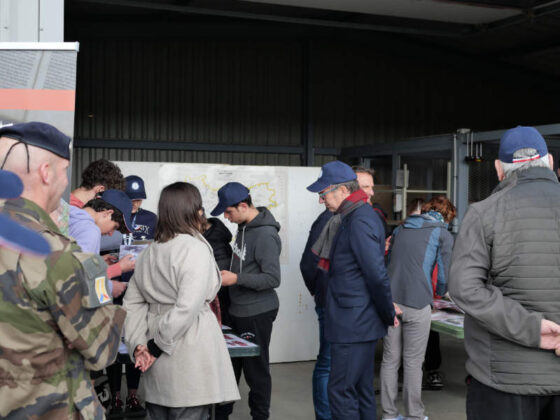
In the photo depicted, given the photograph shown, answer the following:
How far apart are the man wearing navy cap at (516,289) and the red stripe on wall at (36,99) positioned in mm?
1367

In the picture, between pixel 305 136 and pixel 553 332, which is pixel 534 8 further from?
pixel 553 332

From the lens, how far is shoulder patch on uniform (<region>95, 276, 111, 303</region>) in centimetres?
146

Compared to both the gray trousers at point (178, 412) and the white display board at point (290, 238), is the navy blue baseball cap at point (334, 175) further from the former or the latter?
the white display board at point (290, 238)

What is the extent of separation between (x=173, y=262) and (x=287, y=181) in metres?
3.58

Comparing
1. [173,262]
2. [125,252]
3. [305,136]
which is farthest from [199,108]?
[173,262]

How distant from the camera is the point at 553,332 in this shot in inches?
75.6

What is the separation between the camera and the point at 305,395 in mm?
4953

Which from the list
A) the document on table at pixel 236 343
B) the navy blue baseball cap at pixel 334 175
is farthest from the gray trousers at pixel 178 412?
the navy blue baseball cap at pixel 334 175

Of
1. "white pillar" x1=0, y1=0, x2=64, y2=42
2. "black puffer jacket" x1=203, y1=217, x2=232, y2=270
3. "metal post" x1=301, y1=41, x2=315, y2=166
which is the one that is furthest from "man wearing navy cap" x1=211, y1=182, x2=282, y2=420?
"metal post" x1=301, y1=41, x2=315, y2=166

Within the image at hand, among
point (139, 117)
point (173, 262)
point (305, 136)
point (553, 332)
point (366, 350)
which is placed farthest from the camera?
point (305, 136)

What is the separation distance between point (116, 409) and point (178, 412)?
2083 mm

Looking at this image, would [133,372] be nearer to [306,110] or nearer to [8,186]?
[8,186]

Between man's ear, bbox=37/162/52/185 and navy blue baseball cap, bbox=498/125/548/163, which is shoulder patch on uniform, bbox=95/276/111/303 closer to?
man's ear, bbox=37/162/52/185

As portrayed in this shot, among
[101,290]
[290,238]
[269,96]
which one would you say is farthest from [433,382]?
[269,96]
